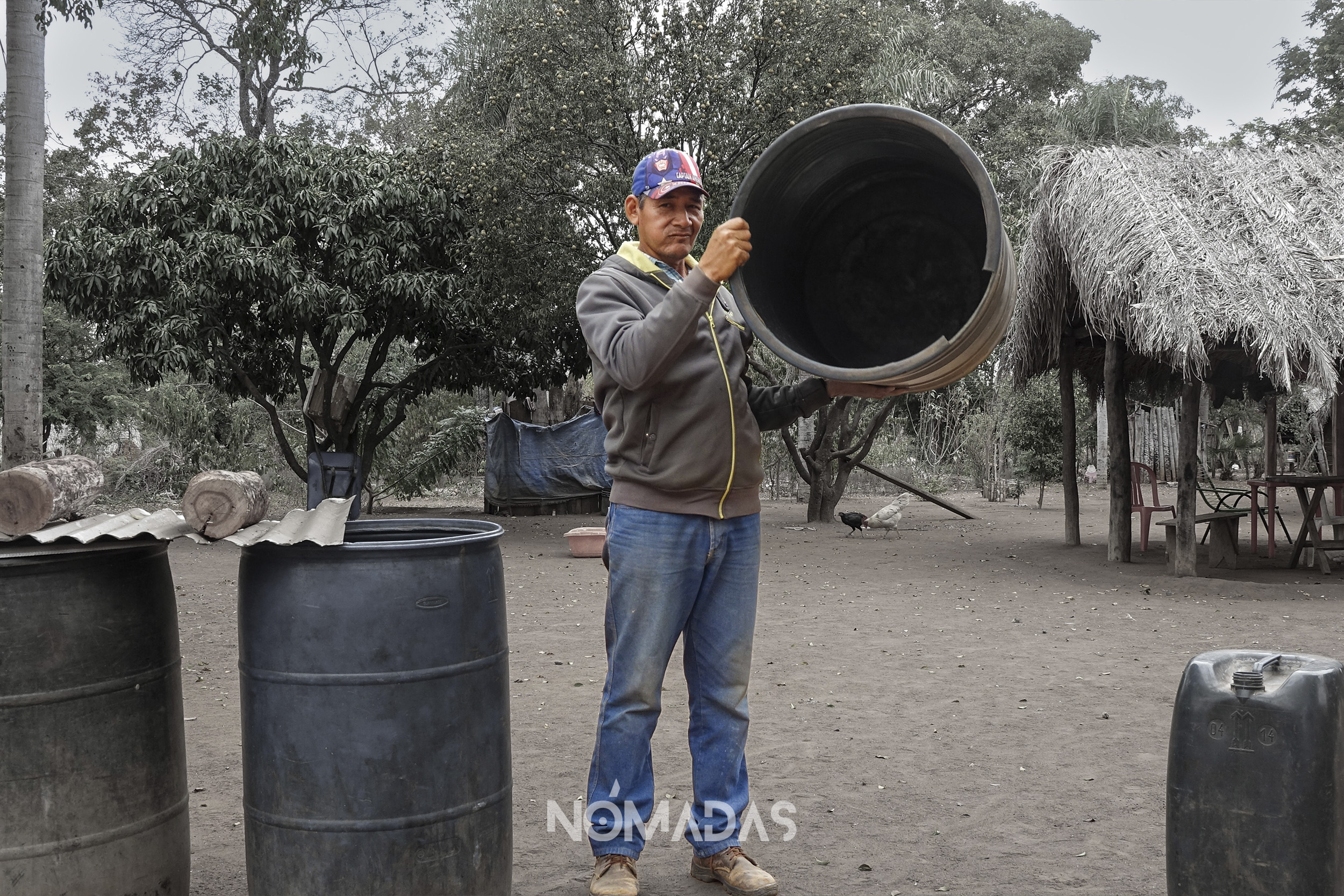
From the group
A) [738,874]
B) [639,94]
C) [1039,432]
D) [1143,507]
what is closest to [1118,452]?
[1143,507]

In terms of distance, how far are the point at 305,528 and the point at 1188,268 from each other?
315 inches

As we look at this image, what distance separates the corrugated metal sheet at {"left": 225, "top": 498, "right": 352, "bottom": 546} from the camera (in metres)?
2.40

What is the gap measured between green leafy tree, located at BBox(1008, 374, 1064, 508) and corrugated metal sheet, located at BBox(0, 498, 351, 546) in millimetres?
15046

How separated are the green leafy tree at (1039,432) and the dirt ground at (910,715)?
20.7 ft

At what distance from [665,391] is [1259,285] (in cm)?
756

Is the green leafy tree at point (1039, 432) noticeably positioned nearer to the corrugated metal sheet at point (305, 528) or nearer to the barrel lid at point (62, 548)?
the corrugated metal sheet at point (305, 528)

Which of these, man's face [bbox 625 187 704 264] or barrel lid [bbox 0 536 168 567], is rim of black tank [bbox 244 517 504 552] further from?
man's face [bbox 625 187 704 264]

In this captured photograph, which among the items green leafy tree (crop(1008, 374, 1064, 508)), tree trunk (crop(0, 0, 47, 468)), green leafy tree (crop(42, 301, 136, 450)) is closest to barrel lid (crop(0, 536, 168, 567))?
tree trunk (crop(0, 0, 47, 468))

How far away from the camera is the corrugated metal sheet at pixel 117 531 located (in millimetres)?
2445

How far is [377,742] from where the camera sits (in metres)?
2.42

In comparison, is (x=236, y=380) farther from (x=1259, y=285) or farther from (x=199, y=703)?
(x=1259, y=285)

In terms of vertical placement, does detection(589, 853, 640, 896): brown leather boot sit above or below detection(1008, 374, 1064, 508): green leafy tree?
below

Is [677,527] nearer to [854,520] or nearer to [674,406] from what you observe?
[674,406]

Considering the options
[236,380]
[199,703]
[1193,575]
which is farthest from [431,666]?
[236,380]
